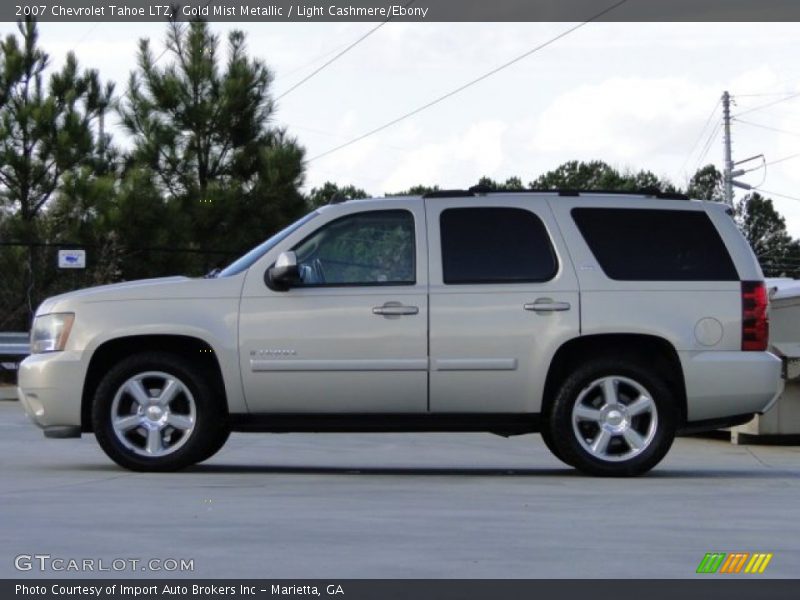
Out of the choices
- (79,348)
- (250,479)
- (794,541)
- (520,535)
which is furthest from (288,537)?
(79,348)

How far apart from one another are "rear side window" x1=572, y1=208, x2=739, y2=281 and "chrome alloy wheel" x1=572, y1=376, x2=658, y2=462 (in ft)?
2.38

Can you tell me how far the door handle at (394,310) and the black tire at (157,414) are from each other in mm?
1211

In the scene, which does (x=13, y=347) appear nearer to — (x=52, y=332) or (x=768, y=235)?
(x=52, y=332)

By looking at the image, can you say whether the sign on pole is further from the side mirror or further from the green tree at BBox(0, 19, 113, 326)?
the side mirror

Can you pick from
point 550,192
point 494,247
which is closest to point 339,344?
point 494,247

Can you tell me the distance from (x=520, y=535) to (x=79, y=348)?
171 inches

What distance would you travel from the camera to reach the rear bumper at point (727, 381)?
1100 cm

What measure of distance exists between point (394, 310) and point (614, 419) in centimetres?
158

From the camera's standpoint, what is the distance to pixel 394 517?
8.40m

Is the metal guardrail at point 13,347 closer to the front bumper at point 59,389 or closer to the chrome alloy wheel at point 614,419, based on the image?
the front bumper at point 59,389

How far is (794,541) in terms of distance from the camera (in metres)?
7.74
